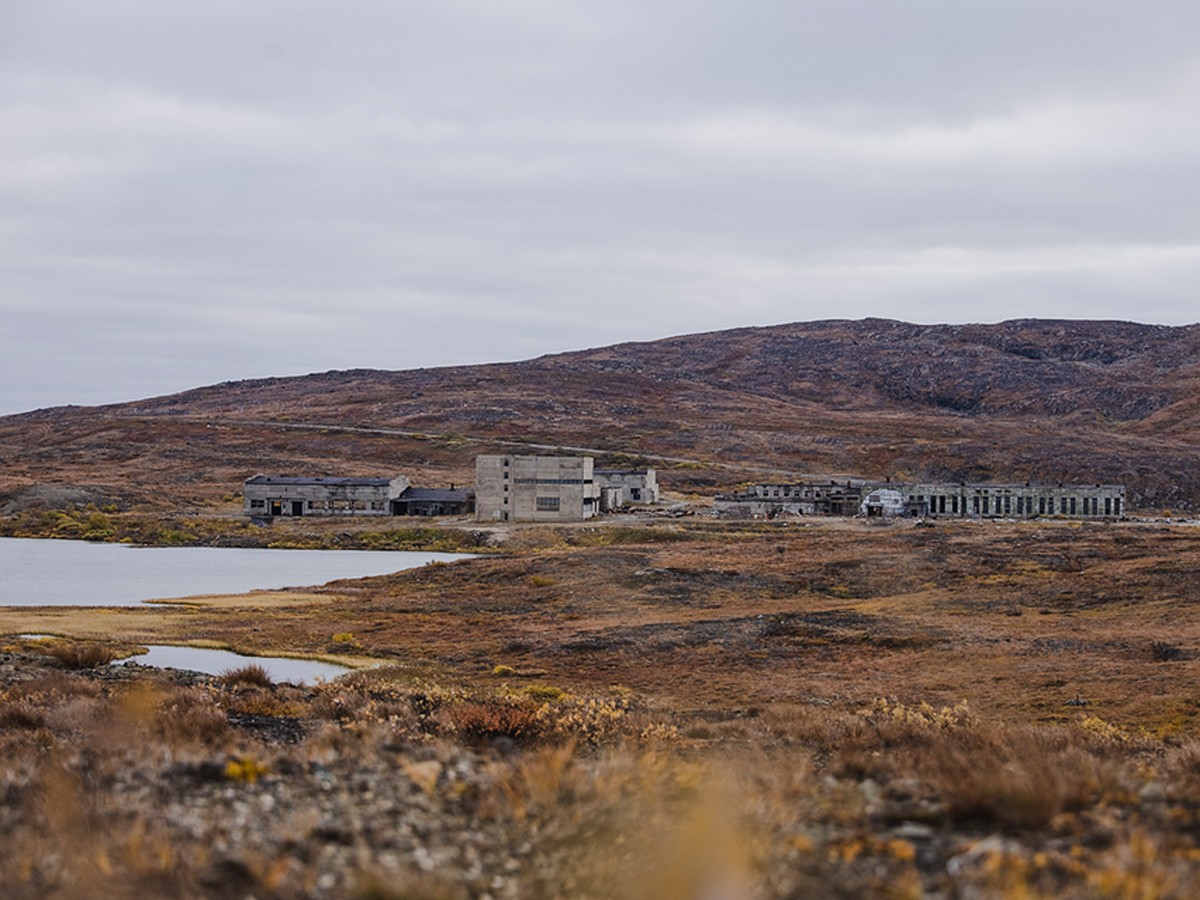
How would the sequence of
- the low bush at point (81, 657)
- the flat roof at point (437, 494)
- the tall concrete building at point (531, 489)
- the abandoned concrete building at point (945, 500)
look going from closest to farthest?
the low bush at point (81, 657) → the tall concrete building at point (531, 489) → the flat roof at point (437, 494) → the abandoned concrete building at point (945, 500)

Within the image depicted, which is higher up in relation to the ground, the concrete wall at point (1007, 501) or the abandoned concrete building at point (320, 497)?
the abandoned concrete building at point (320, 497)

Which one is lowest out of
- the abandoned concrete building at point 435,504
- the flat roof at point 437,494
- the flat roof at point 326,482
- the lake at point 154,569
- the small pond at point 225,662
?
the lake at point 154,569

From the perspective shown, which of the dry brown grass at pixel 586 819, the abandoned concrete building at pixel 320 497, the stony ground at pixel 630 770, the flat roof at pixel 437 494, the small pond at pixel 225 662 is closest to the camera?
the dry brown grass at pixel 586 819

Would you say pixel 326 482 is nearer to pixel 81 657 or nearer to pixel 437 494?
pixel 437 494

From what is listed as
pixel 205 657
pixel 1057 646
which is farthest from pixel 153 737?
pixel 1057 646

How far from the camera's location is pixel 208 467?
552 feet

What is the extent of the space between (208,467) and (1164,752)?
544ft

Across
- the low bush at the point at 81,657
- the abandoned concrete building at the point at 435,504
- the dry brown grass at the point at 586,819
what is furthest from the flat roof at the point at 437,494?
the dry brown grass at the point at 586,819

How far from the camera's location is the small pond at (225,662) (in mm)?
34156

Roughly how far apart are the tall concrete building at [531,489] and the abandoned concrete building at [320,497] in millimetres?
15935

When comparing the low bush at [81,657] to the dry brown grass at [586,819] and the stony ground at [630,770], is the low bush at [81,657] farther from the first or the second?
the dry brown grass at [586,819]

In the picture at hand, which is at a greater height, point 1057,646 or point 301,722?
point 301,722

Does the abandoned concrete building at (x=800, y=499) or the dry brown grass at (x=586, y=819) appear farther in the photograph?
the abandoned concrete building at (x=800, y=499)

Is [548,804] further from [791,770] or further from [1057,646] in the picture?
[1057,646]
